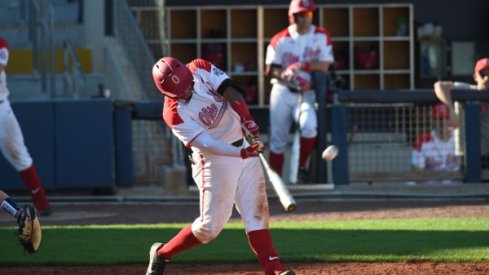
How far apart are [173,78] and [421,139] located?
7565 millimetres

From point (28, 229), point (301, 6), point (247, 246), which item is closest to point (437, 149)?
point (301, 6)

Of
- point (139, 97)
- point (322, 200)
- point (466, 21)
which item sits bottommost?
point (322, 200)

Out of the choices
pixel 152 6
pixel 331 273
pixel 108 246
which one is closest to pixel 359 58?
pixel 152 6

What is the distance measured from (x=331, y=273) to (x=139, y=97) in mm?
9269

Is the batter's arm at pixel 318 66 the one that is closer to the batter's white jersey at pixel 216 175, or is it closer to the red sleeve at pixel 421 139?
the red sleeve at pixel 421 139

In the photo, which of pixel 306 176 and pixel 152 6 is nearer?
pixel 306 176

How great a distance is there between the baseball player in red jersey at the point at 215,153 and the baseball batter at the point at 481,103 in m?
4.65

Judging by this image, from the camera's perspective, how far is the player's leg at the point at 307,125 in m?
12.3

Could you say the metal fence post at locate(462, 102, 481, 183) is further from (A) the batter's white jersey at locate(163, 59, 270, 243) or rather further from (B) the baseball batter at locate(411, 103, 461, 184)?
(A) the batter's white jersey at locate(163, 59, 270, 243)

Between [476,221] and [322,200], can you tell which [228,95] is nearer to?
[476,221]

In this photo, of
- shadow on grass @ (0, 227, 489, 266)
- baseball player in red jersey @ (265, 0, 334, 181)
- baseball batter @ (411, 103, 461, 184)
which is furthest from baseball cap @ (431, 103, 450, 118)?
shadow on grass @ (0, 227, 489, 266)

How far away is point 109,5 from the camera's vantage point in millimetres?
16172

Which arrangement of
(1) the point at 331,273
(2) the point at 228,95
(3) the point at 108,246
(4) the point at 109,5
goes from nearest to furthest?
1. (2) the point at 228,95
2. (1) the point at 331,273
3. (3) the point at 108,246
4. (4) the point at 109,5

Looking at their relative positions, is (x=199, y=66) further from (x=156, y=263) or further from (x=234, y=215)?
(x=234, y=215)
